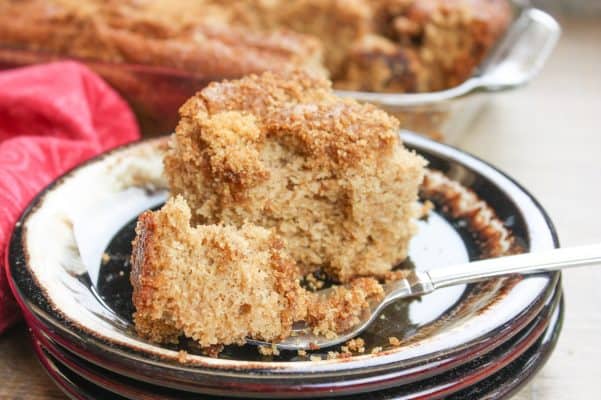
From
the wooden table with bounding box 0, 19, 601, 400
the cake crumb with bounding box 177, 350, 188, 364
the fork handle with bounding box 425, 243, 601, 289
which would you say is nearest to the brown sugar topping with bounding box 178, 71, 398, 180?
the fork handle with bounding box 425, 243, 601, 289

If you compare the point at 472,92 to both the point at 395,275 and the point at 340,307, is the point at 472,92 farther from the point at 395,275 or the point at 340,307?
the point at 340,307

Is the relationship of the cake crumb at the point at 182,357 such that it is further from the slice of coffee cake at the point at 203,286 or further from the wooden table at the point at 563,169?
the wooden table at the point at 563,169

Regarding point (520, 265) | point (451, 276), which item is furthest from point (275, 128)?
point (520, 265)

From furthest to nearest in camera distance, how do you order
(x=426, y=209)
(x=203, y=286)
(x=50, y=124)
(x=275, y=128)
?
(x=50, y=124) < (x=426, y=209) < (x=275, y=128) < (x=203, y=286)

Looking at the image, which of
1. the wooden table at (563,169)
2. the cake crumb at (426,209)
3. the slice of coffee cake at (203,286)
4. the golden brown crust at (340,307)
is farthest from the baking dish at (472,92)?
the slice of coffee cake at (203,286)

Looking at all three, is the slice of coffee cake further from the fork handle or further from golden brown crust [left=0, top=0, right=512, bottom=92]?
golden brown crust [left=0, top=0, right=512, bottom=92]

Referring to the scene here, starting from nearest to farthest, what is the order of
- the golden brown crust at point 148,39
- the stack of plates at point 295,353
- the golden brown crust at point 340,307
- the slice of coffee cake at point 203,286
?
the stack of plates at point 295,353, the slice of coffee cake at point 203,286, the golden brown crust at point 340,307, the golden brown crust at point 148,39
